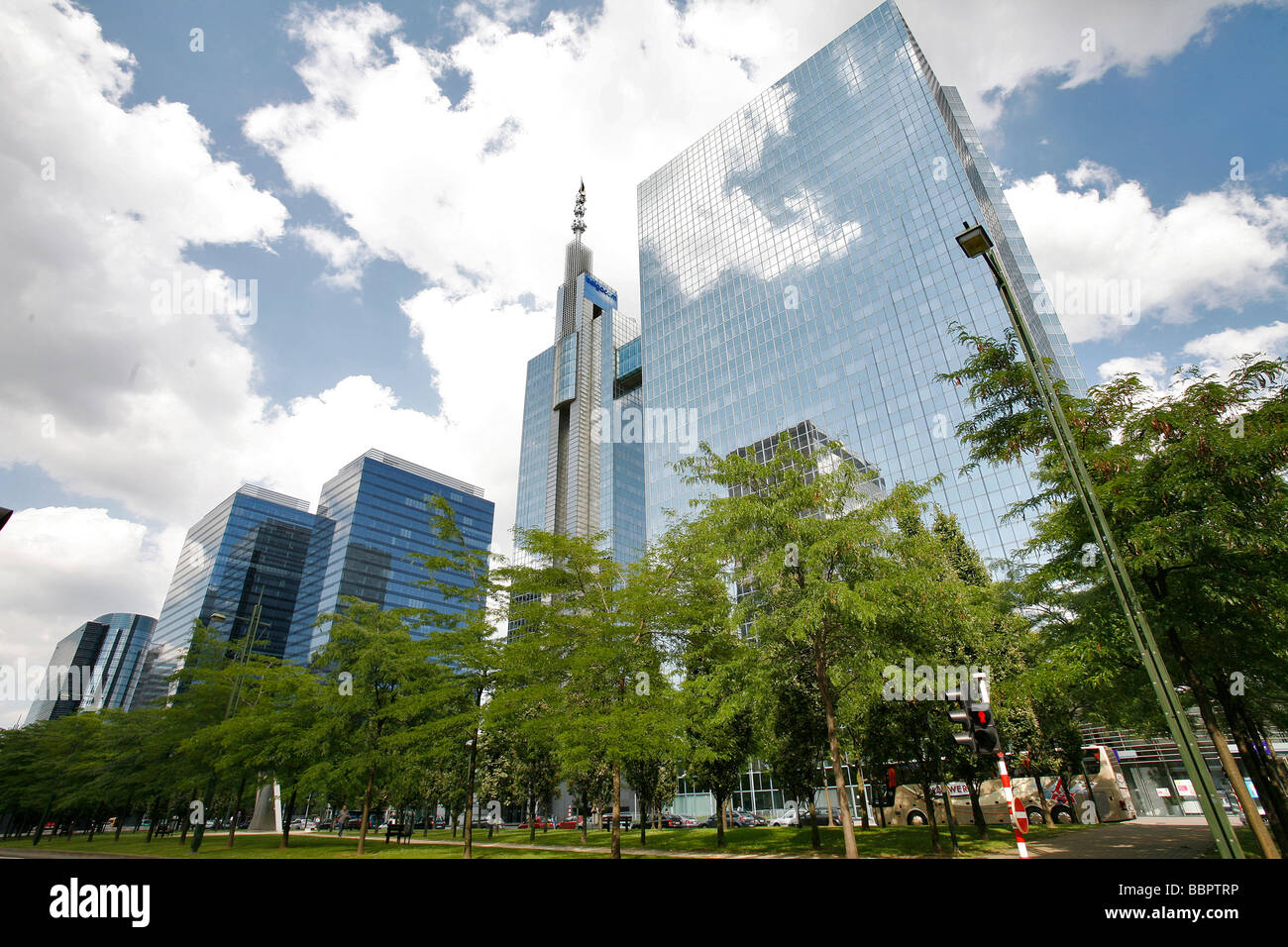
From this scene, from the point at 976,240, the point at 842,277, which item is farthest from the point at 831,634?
A: the point at 842,277

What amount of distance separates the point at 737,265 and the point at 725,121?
38213mm

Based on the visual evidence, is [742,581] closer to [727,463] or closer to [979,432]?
[727,463]

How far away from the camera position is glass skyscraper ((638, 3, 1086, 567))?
73000 millimetres

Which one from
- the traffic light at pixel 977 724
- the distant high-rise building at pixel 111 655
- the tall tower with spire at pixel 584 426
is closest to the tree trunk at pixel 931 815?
the traffic light at pixel 977 724

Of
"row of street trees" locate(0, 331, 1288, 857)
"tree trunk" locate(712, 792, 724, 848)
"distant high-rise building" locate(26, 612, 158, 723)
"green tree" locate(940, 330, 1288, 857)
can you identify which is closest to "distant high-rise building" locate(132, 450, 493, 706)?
"distant high-rise building" locate(26, 612, 158, 723)

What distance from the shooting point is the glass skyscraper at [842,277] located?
240ft

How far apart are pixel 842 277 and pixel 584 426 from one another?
69808mm

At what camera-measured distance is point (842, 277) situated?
8700 centimetres

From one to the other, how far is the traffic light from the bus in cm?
2373

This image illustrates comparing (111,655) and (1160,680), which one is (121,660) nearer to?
(111,655)

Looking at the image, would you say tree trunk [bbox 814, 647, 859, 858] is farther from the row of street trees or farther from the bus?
the bus

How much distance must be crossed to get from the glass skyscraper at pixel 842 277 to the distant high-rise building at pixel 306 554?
185 feet

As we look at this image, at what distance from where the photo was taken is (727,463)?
2147 cm

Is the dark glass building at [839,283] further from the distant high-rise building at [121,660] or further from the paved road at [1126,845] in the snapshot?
the distant high-rise building at [121,660]
